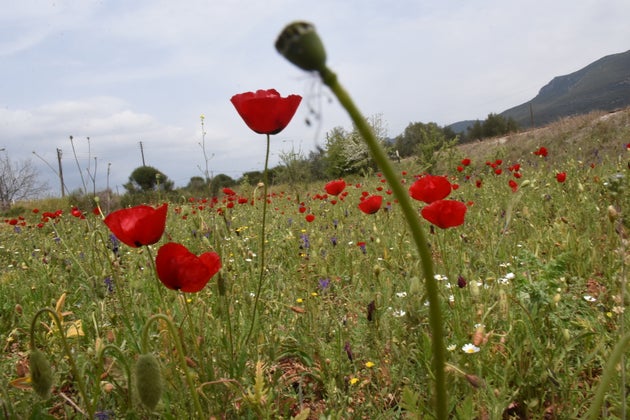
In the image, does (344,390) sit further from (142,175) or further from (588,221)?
(142,175)

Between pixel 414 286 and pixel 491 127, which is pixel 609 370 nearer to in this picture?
pixel 414 286

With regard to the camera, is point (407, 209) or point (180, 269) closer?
point (407, 209)

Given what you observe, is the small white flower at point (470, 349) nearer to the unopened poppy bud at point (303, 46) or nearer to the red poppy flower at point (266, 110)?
the red poppy flower at point (266, 110)

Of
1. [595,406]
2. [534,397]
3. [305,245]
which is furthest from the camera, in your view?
[305,245]

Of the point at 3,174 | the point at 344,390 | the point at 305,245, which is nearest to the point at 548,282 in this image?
the point at 344,390

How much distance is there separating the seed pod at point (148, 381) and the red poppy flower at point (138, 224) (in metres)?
0.38

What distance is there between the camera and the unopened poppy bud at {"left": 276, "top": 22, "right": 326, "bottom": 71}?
0.33 m

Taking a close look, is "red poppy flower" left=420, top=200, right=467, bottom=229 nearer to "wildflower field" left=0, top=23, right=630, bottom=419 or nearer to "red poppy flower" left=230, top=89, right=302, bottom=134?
"wildflower field" left=0, top=23, right=630, bottom=419

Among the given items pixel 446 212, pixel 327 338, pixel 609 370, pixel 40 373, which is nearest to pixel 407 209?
pixel 609 370

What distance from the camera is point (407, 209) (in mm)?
387

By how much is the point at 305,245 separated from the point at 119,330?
4.84ft

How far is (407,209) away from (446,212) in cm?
115

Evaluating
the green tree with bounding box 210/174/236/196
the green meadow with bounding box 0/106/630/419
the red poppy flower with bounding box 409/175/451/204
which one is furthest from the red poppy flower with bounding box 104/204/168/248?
the red poppy flower with bounding box 409/175/451/204

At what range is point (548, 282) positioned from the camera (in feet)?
5.71
